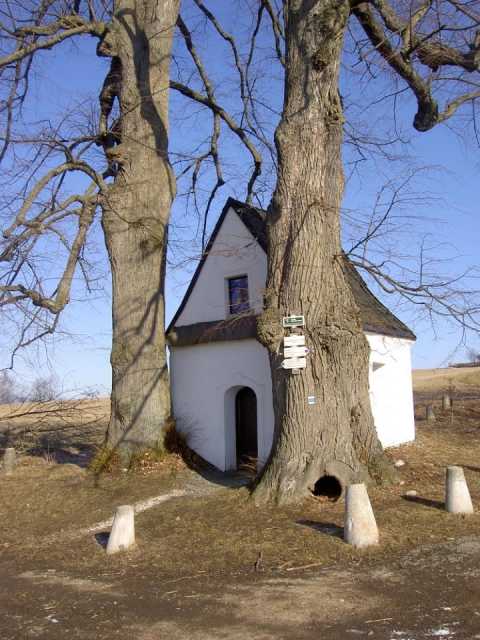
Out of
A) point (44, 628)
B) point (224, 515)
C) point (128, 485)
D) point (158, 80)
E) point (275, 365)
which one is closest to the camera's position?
point (44, 628)

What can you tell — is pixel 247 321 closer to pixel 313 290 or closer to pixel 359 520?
pixel 313 290

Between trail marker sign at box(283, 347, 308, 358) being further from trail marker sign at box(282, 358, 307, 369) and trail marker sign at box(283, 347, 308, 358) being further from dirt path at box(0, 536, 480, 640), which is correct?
dirt path at box(0, 536, 480, 640)

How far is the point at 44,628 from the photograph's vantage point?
214 inches

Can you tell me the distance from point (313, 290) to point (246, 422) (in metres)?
5.86

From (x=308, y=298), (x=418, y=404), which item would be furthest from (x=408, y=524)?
(x=418, y=404)

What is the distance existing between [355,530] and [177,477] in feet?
18.9

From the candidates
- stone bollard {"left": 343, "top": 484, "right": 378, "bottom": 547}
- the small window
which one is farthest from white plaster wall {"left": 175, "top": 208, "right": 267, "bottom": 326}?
stone bollard {"left": 343, "top": 484, "right": 378, "bottom": 547}

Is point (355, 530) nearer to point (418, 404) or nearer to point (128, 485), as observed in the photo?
point (128, 485)

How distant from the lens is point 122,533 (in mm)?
7930

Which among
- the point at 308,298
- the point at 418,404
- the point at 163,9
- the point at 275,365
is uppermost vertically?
the point at 163,9

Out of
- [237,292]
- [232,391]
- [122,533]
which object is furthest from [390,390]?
[122,533]

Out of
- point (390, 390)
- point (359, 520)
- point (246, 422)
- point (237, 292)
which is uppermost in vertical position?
point (237, 292)

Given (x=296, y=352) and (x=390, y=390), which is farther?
(x=390, y=390)

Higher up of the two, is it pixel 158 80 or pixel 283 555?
pixel 158 80
